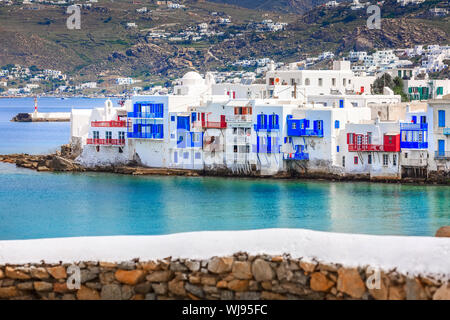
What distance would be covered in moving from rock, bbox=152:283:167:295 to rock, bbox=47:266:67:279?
981 millimetres

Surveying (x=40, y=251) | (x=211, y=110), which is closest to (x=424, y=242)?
(x=40, y=251)

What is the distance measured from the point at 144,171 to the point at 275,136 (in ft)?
21.5

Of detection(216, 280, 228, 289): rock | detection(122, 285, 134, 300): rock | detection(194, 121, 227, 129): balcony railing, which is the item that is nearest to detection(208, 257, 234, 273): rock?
detection(216, 280, 228, 289): rock

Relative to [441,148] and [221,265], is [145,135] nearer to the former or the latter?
[441,148]

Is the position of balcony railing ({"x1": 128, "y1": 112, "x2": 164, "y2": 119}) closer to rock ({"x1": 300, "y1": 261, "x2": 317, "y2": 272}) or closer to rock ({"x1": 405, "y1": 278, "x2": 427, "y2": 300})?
rock ({"x1": 300, "y1": 261, "x2": 317, "y2": 272})

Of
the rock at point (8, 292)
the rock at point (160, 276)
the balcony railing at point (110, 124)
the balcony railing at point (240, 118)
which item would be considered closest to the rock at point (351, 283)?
the rock at point (160, 276)

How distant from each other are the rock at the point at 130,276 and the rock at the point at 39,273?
78 cm

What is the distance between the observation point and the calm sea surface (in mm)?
31025

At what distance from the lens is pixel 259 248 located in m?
11.0

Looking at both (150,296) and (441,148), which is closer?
(150,296)

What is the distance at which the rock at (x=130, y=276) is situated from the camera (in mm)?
11016

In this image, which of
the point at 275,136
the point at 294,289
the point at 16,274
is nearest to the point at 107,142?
the point at 275,136
